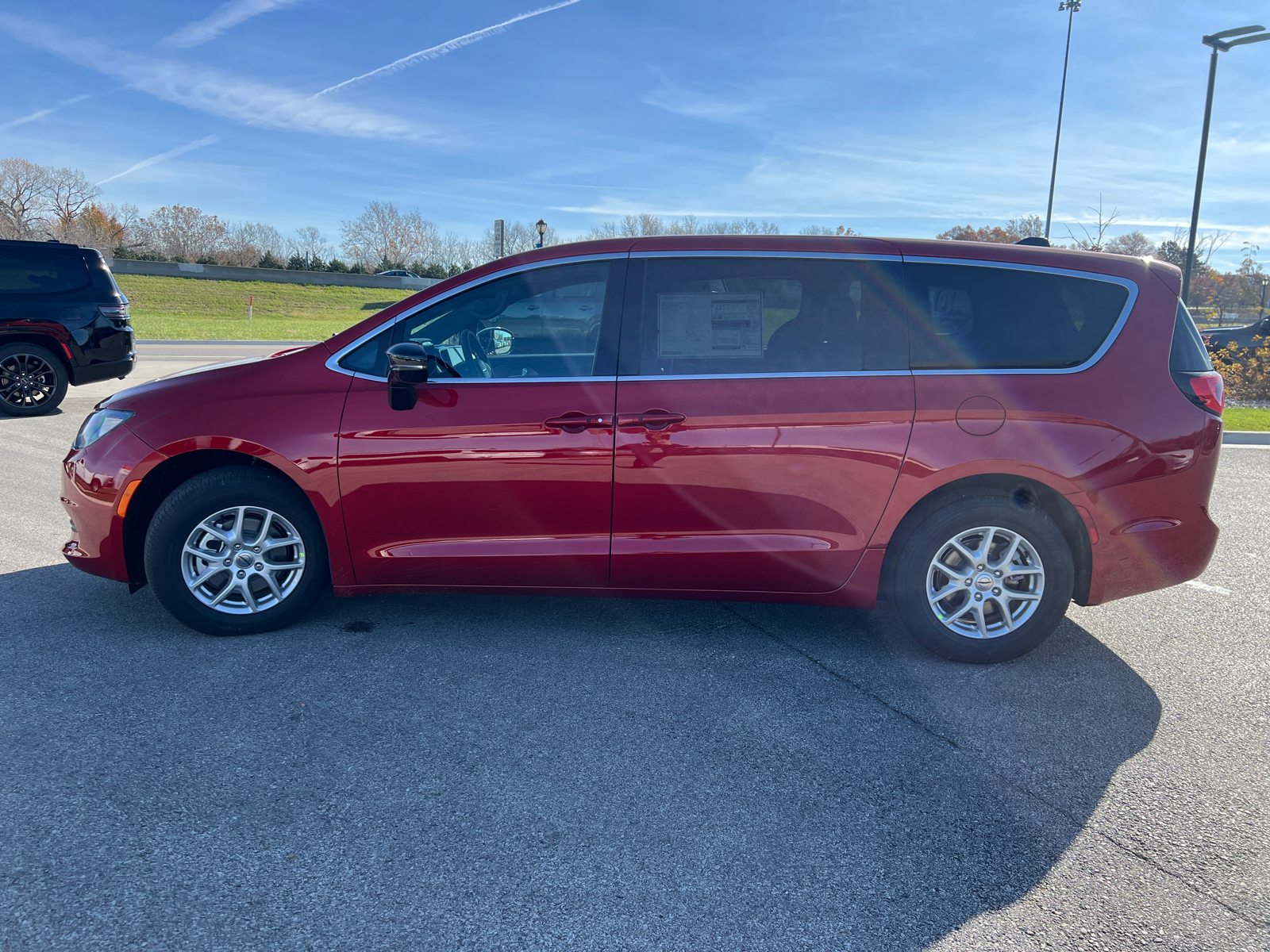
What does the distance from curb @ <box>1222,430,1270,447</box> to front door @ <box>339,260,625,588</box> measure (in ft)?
33.7

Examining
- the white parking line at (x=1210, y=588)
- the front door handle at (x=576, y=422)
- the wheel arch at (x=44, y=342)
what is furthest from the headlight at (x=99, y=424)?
the wheel arch at (x=44, y=342)

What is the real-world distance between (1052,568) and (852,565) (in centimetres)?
88

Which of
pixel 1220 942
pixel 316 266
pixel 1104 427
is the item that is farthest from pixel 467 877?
pixel 316 266

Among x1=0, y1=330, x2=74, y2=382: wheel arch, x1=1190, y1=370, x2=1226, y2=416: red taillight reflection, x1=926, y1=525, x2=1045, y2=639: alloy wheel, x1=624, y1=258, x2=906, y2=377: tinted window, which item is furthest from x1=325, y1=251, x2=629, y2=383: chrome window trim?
x1=0, y1=330, x2=74, y2=382: wheel arch

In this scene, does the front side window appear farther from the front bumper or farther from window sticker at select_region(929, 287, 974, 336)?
window sticker at select_region(929, 287, 974, 336)

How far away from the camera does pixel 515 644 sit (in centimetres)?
409

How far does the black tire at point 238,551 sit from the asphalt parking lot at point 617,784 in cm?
16

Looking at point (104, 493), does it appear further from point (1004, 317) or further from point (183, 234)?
point (183, 234)

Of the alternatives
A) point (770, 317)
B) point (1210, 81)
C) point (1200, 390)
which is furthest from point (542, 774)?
point (1210, 81)

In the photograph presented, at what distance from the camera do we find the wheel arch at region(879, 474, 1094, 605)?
12.7 feet

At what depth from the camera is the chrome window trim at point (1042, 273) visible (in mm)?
3824

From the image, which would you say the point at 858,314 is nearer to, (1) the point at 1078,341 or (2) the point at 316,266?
(1) the point at 1078,341

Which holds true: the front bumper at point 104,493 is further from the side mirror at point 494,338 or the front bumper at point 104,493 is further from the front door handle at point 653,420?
the front door handle at point 653,420

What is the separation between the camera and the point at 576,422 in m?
3.80
